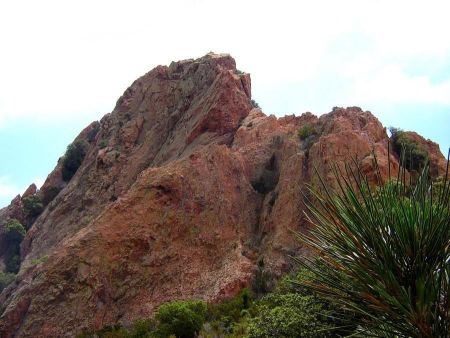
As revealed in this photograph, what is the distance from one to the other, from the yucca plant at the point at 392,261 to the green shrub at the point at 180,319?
15.0 metres

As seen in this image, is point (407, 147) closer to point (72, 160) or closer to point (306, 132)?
point (306, 132)

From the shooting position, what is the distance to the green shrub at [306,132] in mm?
31578

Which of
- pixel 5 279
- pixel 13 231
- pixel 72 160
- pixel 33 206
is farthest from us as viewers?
pixel 72 160

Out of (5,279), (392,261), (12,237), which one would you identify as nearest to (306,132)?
(392,261)

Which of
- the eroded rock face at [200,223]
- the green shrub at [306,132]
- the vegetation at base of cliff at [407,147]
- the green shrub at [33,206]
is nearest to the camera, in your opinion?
the eroded rock face at [200,223]

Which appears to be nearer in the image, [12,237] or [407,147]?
[407,147]

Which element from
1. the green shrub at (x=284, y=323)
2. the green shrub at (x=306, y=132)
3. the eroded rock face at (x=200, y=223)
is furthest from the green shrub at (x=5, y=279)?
the green shrub at (x=284, y=323)

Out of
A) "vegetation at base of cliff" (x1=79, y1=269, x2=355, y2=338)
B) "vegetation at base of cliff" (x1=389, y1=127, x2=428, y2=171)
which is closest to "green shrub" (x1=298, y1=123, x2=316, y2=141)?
"vegetation at base of cliff" (x1=389, y1=127, x2=428, y2=171)

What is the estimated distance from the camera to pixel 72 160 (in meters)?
55.2

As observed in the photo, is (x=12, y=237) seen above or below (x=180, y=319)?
above

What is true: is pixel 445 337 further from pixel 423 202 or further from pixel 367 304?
pixel 423 202

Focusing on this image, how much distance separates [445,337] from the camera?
6820 mm

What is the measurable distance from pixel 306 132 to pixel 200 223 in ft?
27.7

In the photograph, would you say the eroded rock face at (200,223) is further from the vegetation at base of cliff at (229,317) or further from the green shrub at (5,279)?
the green shrub at (5,279)
